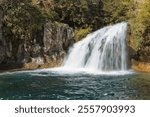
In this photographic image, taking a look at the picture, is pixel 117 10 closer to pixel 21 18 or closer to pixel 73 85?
pixel 21 18

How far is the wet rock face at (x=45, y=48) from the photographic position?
37500 mm

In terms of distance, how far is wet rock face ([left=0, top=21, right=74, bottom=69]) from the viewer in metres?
37.5

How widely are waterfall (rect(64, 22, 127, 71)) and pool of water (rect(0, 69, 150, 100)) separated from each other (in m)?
2.77

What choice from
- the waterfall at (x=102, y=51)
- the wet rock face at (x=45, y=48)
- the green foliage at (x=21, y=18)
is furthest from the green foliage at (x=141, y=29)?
the green foliage at (x=21, y=18)

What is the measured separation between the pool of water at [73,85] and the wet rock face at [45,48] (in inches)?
171

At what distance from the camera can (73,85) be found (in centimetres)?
2611

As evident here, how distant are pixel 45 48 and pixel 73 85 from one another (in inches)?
485

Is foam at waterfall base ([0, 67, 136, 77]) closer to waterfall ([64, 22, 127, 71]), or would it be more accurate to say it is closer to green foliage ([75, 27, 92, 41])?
waterfall ([64, 22, 127, 71])

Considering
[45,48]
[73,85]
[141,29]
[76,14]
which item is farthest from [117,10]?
[73,85]

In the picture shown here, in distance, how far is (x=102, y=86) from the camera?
25641mm

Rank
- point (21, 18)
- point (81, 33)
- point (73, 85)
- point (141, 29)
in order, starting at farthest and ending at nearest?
point (81, 33) < point (21, 18) < point (141, 29) < point (73, 85)

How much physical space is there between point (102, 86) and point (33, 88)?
408 cm

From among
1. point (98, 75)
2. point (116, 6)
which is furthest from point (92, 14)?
point (98, 75)

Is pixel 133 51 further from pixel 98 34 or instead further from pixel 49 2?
pixel 49 2
